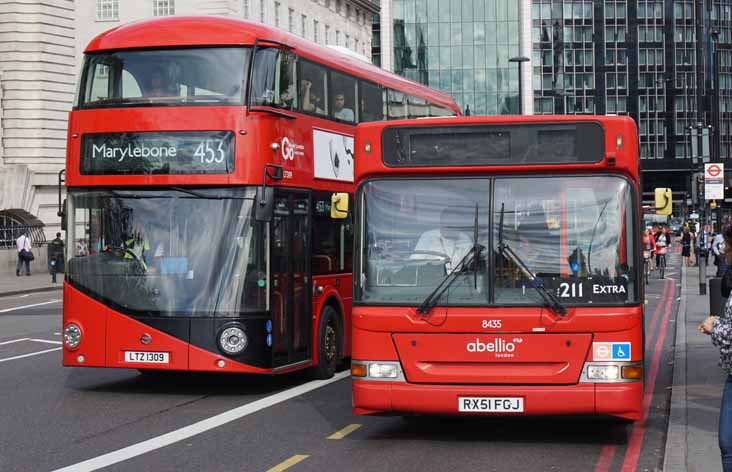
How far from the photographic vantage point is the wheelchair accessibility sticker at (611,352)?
386 inches

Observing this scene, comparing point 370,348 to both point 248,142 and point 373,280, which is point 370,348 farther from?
point 248,142

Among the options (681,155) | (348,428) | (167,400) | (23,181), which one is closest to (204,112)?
(167,400)

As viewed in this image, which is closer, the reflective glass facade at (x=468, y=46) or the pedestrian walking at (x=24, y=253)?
the pedestrian walking at (x=24, y=253)

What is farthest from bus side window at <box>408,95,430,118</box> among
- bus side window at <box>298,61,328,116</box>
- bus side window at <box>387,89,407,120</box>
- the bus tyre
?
the bus tyre

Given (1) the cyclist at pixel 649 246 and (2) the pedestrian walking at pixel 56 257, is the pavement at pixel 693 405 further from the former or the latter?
(2) the pedestrian walking at pixel 56 257

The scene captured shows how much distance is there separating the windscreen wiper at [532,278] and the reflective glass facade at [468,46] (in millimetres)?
91635

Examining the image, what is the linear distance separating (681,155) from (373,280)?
357 ft

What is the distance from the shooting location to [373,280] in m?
10.3

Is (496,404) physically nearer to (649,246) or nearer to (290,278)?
(290,278)

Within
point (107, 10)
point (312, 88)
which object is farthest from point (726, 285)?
point (107, 10)

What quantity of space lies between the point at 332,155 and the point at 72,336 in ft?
13.0

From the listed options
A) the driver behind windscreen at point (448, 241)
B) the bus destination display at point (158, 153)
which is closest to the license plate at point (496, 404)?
the driver behind windscreen at point (448, 241)

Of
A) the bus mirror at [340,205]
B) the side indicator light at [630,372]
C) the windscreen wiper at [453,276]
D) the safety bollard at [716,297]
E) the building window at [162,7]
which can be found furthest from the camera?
the building window at [162,7]

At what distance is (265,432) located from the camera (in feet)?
36.7
